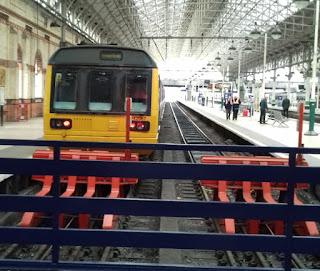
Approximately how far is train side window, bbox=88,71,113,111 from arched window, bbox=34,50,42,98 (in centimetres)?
1828

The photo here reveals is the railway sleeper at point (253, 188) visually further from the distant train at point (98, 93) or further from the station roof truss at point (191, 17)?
the station roof truss at point (191, 17)

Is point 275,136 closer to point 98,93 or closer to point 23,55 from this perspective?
point 98,93

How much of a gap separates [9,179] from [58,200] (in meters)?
4.73

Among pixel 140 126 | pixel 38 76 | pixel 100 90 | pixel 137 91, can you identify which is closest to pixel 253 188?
pixel 140 126

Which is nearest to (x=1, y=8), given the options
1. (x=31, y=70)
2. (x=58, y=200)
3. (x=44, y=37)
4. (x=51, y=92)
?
(x=31, y=70)

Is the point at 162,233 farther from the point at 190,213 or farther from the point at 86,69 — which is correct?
the point at 86,69

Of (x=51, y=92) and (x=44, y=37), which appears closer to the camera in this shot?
(x=51, y=92)

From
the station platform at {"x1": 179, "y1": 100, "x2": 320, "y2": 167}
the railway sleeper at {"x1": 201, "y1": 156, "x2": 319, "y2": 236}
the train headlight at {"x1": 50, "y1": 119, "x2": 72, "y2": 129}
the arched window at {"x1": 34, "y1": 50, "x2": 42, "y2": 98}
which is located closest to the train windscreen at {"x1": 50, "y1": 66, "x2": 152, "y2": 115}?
the train headlight at {"x1": 50, "y1": 119, "x2": 72, "y2": 129}

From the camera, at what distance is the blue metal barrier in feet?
9.55

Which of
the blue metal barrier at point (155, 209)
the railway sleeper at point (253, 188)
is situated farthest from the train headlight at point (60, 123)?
the blue metal barrier at point (155, 209)

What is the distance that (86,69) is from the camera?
25.9 feet

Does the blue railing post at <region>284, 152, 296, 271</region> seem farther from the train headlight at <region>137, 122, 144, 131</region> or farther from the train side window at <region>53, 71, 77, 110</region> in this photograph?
the train side window at <region>53, 71, 77, 110</region>

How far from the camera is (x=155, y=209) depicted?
293 centimetres

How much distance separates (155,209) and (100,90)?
532 cm
